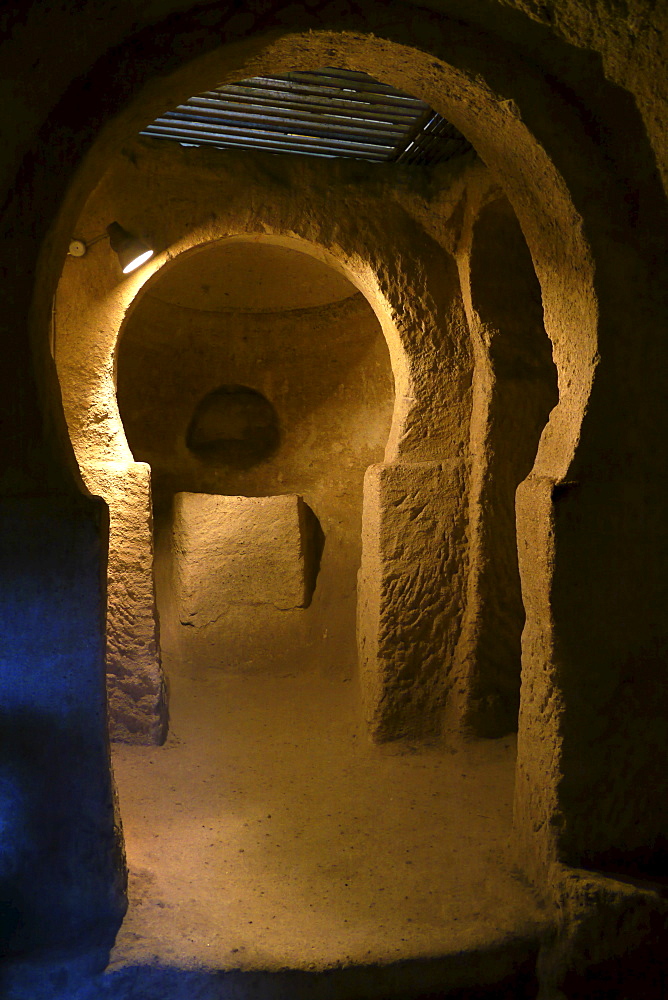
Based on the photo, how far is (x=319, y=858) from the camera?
2922mm

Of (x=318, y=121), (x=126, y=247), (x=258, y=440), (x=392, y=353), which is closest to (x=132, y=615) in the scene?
(x=126, y=247)

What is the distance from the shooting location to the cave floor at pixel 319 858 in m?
2.33

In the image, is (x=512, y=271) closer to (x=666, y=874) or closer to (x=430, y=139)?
(x=430, y=139)

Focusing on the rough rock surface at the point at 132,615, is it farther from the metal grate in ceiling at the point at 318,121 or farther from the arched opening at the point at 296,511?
the metal grate in ceiling at the point at 318,121

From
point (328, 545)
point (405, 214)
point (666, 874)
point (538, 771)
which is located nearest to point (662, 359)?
point (538, 771)

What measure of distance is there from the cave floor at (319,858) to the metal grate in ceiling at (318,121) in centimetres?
305

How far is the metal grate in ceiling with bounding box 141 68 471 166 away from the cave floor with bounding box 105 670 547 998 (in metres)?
3.05

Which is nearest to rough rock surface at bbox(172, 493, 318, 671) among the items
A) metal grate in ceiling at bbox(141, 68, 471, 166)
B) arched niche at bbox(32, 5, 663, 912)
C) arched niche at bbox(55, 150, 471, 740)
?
arched niche at bbox(55, 150, 471, 740)

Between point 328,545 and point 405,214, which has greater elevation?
point 405,214

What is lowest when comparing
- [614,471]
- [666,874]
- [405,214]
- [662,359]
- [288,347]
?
[666,874]

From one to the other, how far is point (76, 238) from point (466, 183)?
1985 millimetres

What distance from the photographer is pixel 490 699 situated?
4000mm

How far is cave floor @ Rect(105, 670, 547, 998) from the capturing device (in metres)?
2.33

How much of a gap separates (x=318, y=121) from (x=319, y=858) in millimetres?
3231
